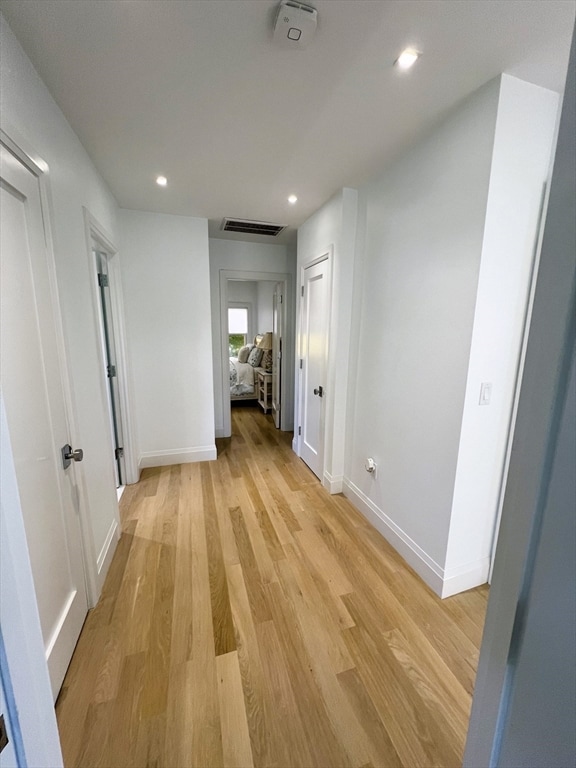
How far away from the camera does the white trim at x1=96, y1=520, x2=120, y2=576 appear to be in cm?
184

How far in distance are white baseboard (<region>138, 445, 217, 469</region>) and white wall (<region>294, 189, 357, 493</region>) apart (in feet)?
4.42

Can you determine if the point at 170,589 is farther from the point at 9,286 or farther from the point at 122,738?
the point at 9,286

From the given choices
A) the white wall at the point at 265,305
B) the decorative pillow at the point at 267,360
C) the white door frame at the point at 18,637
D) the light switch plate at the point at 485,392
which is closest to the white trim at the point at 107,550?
the white door frame at the point at 18,637

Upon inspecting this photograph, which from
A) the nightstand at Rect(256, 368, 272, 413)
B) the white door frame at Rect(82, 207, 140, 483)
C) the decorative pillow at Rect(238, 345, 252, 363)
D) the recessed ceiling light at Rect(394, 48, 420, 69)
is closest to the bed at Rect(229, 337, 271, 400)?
the nightstand at Rect(256, 368, 272, 413)

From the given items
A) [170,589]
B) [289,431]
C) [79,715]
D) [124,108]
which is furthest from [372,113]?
[289,431]

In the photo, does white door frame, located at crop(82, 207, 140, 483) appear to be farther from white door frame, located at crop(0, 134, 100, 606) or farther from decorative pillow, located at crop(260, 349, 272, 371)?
decorative pillow, located at crop(260, 349, 272, 371)

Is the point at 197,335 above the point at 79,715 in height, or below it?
above

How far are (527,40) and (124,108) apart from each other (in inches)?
68.9

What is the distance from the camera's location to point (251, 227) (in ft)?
11.2

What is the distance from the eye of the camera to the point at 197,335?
10.8 feet

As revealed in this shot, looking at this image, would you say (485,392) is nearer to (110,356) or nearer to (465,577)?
(465,577)

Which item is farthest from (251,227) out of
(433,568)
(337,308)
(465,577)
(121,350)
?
(465,577)

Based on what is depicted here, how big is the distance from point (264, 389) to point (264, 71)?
14.0ft

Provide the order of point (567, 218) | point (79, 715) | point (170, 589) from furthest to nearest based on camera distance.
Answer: point (170, 589)
point (79, 715)
point (567, 218)
